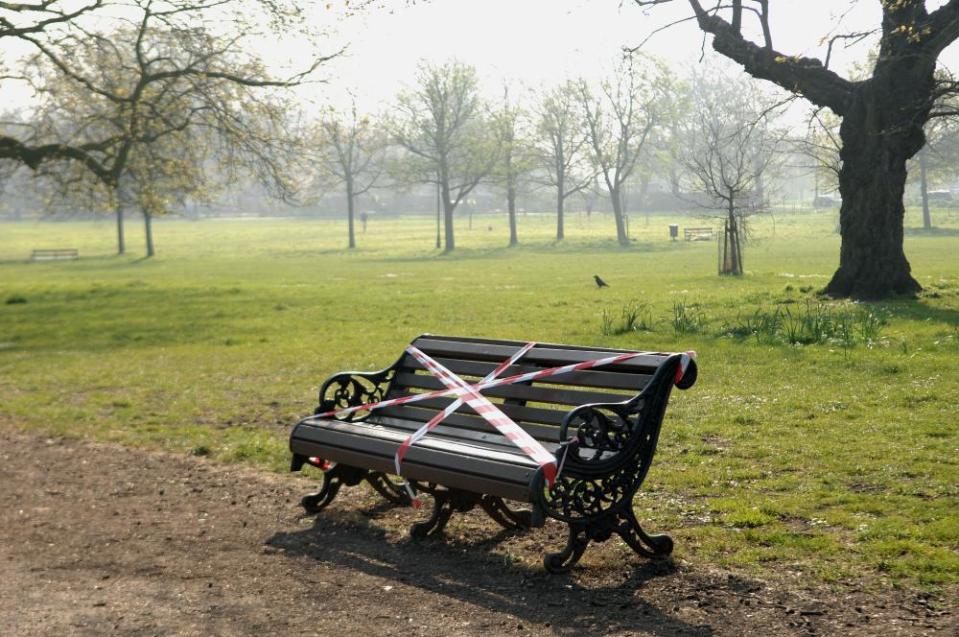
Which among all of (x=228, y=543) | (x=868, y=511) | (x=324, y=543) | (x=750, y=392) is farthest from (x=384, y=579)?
(x=750, y=392)

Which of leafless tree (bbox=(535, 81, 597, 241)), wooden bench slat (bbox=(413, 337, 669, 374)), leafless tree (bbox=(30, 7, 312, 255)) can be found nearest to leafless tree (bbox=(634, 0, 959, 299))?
leafless tree (bbox=(30, 7, 312, 255))

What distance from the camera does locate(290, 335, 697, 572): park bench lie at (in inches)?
212

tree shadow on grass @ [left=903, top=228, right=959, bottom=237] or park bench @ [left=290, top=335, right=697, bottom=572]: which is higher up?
tree shadow on grass @ [left=903, top=228, right=959, bottom=237]

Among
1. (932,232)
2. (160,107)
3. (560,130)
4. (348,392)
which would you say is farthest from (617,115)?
(348,392)

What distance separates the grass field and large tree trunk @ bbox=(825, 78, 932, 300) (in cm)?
91

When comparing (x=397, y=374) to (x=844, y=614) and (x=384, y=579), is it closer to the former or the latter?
(x=384, y=579)

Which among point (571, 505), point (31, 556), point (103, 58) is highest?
point (103, 58)

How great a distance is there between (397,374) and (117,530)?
77.5 inches

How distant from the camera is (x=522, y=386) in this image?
6.40 meters

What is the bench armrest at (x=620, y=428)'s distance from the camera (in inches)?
211

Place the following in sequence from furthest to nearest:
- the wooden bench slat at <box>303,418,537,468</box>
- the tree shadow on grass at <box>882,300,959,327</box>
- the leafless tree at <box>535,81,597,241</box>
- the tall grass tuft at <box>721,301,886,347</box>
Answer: the leafless tree at <box>535,81,597,241</box> < the tree shadow on grass at <box>882,300,959,327</box> < the tall grass tuft at <box>721,301,886,347</box> < the wooden bench slat at <box>303,418,537,468</box>

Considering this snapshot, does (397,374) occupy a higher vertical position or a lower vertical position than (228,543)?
higher

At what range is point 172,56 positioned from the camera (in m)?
23.8

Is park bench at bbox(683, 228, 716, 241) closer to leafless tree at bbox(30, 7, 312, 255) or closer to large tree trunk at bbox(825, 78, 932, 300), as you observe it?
leafless tree at bbox(30, 7, 312, 255)
